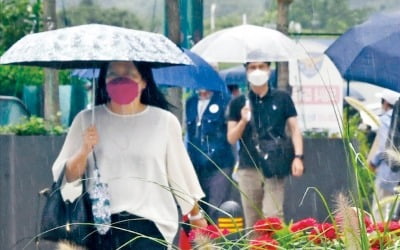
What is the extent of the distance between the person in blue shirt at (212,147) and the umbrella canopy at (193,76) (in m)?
0.26

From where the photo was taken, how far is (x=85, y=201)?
A: 6.91 m

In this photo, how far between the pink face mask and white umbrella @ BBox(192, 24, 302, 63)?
4.37 meters

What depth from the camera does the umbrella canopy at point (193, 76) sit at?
10.5 metres

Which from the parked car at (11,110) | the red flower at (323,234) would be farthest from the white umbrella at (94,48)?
the parked car at (11,110)

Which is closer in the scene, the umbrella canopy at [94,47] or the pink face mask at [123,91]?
the pink face mask at [123,91]

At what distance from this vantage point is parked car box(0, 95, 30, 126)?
13992mm

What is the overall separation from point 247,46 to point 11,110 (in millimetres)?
3335

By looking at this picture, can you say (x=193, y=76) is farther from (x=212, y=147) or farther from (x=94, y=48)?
(x=94, y=48)

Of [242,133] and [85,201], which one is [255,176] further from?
[85,201]

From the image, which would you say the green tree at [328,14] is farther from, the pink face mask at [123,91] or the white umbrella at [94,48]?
the pink face mask at [123,91]

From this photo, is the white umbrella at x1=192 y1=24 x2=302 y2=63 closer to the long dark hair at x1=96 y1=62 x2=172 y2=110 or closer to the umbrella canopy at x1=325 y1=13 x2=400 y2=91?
the umbrella canopy at x1=325 y1=13 x2=400 y2=91

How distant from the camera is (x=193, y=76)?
10.9 metres

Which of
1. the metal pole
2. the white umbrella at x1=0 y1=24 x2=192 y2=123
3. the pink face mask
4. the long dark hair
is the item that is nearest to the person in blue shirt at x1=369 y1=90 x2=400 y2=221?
the white umbrella at x1=0 y1=24 x2=192 y2=123

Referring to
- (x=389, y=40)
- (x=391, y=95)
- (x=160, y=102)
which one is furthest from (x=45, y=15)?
(x=160, y=102)
